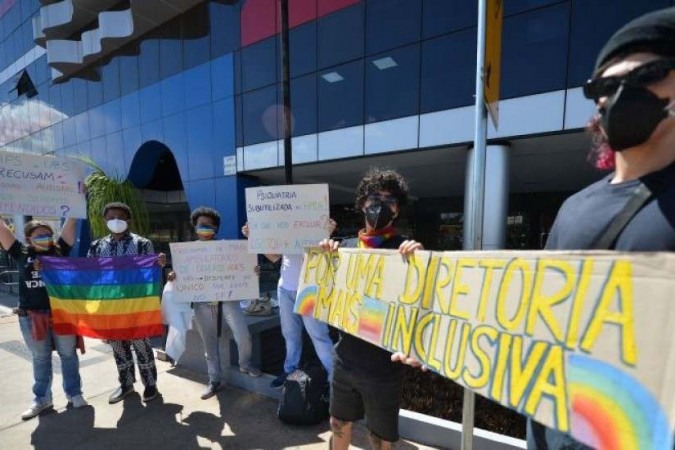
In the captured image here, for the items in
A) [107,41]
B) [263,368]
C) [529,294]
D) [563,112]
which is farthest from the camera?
[107,41]

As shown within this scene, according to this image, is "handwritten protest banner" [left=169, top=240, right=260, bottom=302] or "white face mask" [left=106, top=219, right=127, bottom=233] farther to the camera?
"handwritten protest banner" [left=169, top=240, right=260, bottom=302]

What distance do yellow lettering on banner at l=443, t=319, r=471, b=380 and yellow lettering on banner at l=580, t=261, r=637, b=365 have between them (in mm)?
482

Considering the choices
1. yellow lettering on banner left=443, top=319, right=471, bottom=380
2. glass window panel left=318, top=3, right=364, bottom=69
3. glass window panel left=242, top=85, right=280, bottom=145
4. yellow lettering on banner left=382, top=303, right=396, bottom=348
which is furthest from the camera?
glass window panel left=242, top=85, right=280, bottom=145

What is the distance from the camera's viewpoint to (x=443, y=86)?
841 centimetres

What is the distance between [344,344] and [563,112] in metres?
7.35

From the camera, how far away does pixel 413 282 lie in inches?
72.1

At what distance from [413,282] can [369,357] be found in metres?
0.56

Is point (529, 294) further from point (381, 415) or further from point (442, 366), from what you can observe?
point (381, 415)

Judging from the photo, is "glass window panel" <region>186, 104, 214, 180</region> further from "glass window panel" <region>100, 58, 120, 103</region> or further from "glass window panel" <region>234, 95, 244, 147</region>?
"glass window panel" <region>100, 58, 120, 103</region>

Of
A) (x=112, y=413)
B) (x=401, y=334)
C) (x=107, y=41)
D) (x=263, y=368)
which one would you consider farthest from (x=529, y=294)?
(x=107, y=41)

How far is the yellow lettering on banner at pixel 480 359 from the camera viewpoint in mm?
1390

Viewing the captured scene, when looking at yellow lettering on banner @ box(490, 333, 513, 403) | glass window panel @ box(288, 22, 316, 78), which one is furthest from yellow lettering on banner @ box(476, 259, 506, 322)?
glass window panel @ box(288, 22, 316, 78)

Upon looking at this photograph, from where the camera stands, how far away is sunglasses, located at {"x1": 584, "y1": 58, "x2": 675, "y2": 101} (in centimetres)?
101

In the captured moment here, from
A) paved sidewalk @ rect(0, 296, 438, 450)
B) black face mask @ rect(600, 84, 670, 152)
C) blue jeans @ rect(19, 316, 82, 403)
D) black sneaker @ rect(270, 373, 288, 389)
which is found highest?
black face mask @ rect(600, 84, 670, 152)
